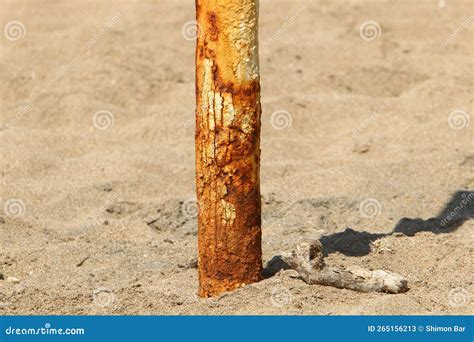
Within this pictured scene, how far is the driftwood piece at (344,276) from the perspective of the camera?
4.30 m

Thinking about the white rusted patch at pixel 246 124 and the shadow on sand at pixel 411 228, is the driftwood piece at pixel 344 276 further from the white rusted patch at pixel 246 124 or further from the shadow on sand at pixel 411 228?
the white rusted patch at pixel 246 124

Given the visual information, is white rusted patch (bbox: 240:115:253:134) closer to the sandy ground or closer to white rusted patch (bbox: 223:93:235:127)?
white rusted patch (bbox: 223:93:235:127)

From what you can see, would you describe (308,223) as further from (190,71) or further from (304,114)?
(190,71)

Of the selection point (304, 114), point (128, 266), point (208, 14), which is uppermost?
point (208, 14)

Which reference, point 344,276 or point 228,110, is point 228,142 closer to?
point 228,110

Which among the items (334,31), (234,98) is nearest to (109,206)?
(234,98)

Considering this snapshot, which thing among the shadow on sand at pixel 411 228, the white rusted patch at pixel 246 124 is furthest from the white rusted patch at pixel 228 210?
the shadow on sand at pixel 411 228

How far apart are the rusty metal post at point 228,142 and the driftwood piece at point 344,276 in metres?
0.21

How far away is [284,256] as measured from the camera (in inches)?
177

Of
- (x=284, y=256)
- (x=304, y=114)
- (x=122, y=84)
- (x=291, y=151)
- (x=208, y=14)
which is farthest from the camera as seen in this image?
(x=122, y=84)

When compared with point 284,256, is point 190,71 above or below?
above

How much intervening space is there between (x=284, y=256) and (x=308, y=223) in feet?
3.64

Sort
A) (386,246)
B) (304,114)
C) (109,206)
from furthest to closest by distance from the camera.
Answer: (304,114)
(109,206)
(386,246)

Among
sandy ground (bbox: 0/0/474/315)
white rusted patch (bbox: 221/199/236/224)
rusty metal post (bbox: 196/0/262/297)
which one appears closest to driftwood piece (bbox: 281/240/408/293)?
sandy ground (bbox: 0/0/474/315)
